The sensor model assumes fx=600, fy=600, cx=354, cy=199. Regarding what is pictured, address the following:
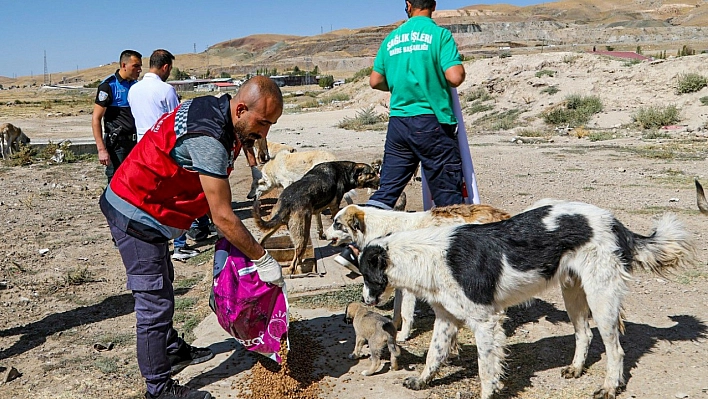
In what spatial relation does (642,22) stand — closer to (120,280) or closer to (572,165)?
(572,165)

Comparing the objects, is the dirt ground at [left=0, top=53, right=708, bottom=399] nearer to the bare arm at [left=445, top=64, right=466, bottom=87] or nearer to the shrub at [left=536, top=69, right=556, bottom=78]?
the bare arm at [left=445, top=64, right=466, bottom=87]

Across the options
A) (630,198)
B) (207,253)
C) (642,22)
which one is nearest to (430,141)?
(207,253)

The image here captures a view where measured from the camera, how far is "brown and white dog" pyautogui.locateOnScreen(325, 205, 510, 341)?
4.69 metres

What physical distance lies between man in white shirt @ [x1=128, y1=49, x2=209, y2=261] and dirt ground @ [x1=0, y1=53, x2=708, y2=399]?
187 centimetres

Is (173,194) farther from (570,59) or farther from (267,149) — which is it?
(570,59)

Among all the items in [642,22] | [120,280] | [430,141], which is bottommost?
[120,280]

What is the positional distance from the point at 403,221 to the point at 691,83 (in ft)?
Result: 59.5

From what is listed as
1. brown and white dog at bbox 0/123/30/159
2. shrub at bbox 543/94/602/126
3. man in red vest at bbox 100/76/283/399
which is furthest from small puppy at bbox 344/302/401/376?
shrub at bbox 543/94/602/126

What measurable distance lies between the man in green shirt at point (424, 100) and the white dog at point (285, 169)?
4.35m

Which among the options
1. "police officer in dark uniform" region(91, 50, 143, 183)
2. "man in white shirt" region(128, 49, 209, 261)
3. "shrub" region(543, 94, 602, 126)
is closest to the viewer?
"man in white shirt" region(128, 49, 209, 261)

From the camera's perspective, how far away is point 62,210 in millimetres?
10664

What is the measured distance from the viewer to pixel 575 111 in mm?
19891


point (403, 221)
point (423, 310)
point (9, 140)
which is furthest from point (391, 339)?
point (9, 140)

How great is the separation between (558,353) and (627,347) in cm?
51
